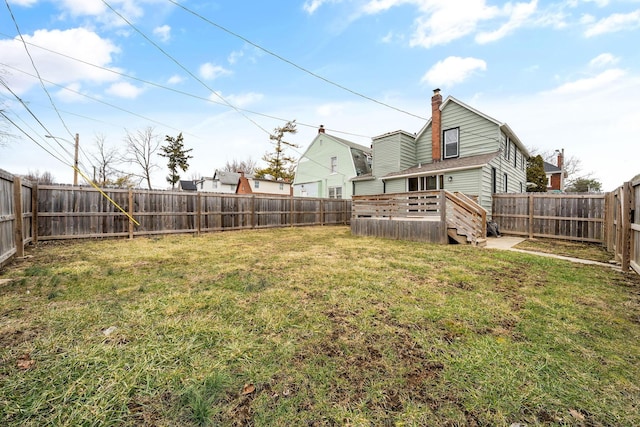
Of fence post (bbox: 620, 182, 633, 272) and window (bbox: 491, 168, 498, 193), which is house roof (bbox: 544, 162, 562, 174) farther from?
fence post (bbox: 620, 182, 633, 272)

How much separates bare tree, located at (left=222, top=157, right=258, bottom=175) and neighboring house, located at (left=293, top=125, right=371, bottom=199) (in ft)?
83.3

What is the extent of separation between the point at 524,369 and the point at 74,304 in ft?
15.6

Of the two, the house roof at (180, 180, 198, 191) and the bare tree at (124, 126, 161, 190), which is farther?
the house roof at (180, 180, 198, 191)

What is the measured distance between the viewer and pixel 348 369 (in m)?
1.91

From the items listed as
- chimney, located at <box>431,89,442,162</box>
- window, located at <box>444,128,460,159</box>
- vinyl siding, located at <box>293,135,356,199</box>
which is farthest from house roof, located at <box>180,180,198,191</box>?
window, located at <box>444,128,460,159</box>

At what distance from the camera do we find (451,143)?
545 inches

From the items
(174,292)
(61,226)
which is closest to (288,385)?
(174,292)

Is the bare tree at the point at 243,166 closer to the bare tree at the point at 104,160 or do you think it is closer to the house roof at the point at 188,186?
the house roof at the point at 188,186

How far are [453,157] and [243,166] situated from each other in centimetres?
Result: 4057

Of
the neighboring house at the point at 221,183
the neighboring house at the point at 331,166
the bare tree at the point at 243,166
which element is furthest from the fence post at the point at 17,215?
the bare tree at the point at 243,166

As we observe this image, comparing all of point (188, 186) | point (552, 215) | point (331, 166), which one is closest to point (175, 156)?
point (188, 186)

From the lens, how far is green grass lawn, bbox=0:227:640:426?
1521 millimetres

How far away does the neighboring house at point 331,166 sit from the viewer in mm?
19031

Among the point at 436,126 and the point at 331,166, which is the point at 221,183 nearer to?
the point at 331,166
